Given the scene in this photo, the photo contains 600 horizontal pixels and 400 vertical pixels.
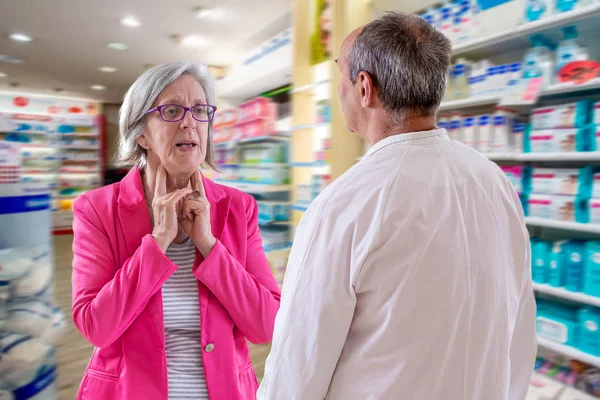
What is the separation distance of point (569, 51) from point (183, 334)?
2.44 m

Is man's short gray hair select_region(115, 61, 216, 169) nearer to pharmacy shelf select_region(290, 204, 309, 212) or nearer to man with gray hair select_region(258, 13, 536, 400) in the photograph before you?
man with gray hair select_region(258, 13, 536, 400)

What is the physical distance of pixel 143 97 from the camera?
1.13 metres

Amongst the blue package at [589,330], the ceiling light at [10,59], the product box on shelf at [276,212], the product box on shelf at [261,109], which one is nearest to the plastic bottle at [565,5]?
the blue package at [589,330]

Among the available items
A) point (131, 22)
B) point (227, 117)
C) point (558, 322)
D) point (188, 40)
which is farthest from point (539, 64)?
point (188, 40)

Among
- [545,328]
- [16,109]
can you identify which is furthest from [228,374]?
[16,109]

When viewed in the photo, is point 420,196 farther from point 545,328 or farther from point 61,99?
point 61,99

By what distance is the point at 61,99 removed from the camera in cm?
1318

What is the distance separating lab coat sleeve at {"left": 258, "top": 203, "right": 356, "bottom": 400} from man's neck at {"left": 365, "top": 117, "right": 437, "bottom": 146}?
9.5 inches

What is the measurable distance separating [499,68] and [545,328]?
5.21ft

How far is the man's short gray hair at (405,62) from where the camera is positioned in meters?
0.88

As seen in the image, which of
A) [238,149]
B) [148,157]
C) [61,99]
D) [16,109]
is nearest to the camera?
[148,157]

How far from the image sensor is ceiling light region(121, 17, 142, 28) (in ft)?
19.9

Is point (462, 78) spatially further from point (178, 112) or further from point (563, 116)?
point (178, 112)

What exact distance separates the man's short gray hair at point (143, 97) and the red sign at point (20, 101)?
12.9m
